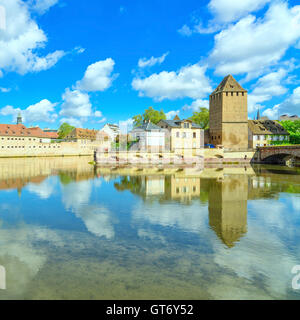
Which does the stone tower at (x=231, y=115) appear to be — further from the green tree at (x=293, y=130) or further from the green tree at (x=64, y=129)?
the green tree at (x=64, y=129)

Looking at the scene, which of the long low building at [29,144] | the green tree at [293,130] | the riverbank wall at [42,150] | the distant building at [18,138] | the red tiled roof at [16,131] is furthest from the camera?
the riverbank wall at [42,150]

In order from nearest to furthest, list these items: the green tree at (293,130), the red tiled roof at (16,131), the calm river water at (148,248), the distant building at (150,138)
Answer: the calm river water at (148,248) < the distant building at (150,138) < the green tree at (293,130) < the red tiled roof at (16,131)

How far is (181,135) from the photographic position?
56.7 meters

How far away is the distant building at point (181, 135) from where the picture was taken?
55844mm

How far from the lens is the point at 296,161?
180ft

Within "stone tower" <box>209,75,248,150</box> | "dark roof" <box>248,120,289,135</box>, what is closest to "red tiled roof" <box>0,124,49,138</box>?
"stone tower" <box>209,75,248,150</box>

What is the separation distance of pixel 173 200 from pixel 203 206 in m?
2.58

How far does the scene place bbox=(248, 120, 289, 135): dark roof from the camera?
205 feet

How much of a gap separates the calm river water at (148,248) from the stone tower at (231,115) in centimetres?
4254

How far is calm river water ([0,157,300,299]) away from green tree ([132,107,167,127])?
5647cm
